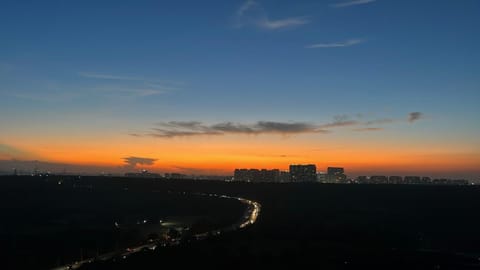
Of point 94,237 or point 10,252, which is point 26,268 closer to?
point 10,252

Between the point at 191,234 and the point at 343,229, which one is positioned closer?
the point at 191,234

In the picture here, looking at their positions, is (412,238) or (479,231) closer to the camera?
(412,238)

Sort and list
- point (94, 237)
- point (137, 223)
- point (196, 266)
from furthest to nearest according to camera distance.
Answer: point (137, 223) → point (94, 237) → point (196, 266)

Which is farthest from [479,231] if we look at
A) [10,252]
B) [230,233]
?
[10,252]

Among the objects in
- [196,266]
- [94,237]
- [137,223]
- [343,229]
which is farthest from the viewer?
Answer: [137,223]

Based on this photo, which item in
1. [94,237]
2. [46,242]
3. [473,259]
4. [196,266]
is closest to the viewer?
[196,266]

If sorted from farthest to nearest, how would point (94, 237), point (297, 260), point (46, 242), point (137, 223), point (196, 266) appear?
1. point (137, 223)
2. point (94, 237)
3. point (46, 242)
4. point (297, 260)
5. point (196, 266)

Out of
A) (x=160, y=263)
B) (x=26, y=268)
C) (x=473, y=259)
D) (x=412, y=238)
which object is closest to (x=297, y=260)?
(x=160, y=263)

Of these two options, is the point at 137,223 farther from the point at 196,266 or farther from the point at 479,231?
the point at 479,231
